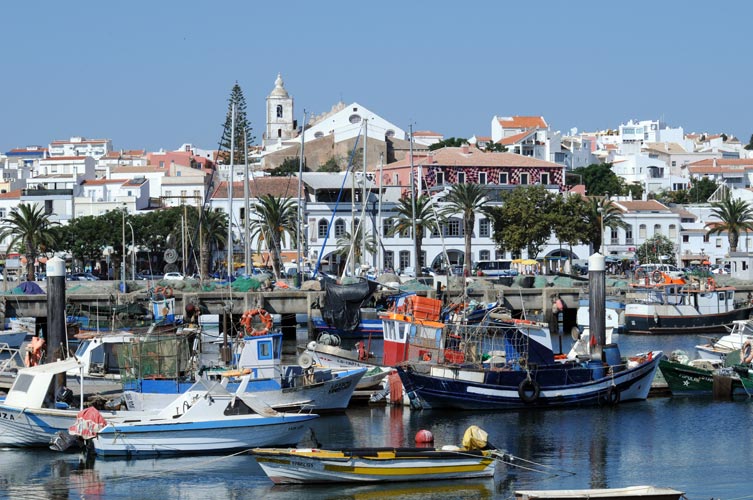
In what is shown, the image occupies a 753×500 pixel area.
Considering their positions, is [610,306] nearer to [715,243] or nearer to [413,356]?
[413,356]

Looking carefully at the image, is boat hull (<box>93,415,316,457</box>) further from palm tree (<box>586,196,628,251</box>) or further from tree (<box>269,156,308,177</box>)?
tree (<box>269,156,308,177</box>)

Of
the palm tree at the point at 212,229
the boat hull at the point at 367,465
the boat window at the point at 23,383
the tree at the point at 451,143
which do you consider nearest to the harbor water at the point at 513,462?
the boat hull at the point at 367,465

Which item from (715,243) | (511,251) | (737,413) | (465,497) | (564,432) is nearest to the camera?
(465,497)

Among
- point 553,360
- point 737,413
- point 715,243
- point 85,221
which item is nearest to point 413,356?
point 553,360

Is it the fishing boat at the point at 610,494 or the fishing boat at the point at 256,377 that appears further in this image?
the fishing boat at the point at 256,377

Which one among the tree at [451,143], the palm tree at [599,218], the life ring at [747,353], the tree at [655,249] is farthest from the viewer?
the tree at [451,143]

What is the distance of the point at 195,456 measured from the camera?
1176 inches

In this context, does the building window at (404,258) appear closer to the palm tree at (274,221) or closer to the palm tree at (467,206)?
the palm tree at (467,206)

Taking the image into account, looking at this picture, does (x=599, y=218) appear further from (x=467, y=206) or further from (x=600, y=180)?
(x=600, y=180)

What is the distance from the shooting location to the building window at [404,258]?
94562 millimetres

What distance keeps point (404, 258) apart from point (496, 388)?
58143 millimetres

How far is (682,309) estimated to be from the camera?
210ft

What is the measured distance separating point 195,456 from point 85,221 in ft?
236

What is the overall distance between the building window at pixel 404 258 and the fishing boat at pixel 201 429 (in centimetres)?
6473
